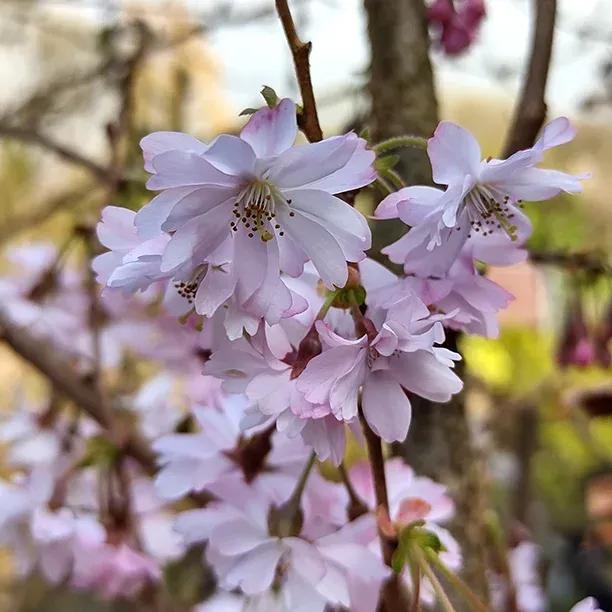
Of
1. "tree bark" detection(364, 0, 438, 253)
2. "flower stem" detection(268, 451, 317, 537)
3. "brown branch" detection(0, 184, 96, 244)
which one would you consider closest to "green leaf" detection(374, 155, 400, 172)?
"flower stem" detection(268, 451, 317, 537)

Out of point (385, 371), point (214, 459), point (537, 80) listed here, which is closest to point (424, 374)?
point (385, 371)

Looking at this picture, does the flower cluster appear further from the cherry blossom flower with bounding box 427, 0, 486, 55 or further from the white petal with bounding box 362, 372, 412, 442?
the cherry blossom flower with bounding box 427, 0, 486, 55

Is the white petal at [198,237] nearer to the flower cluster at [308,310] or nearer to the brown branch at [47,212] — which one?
the flower cluster at [308,310]

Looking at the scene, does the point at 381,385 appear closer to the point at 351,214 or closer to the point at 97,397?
the point at 351,214

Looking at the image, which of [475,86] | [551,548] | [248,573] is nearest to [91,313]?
[248,573]

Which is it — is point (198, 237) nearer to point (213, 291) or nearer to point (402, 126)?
point (213, 291)

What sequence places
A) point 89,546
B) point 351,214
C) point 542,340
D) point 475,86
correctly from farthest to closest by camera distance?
point 542,340 → point 475,86 → point 89,546 → point 351,214
